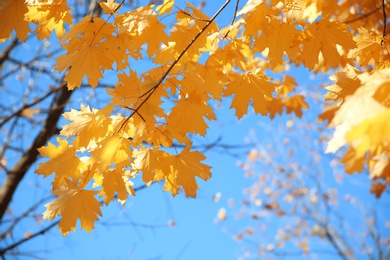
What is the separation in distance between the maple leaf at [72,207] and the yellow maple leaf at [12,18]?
931 millimetres

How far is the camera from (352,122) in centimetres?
85

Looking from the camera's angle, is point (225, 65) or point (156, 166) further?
point (225, 65)

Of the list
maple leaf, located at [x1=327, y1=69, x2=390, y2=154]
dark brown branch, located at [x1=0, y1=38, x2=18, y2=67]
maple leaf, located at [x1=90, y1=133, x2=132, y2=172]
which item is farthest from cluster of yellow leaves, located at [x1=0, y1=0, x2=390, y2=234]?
dark brown branch, located at [x1=0, y1=38, x2=18, y2=67]

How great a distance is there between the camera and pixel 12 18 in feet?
5.99

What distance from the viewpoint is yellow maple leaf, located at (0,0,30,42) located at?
70.6 inches

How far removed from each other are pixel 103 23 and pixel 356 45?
132cm

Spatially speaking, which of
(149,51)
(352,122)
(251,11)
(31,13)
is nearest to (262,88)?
(251,11)

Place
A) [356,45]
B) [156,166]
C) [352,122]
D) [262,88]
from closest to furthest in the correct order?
[352,122] < [156,166] < [356,45] < [262,88]

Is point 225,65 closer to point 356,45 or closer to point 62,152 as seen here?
point 356,45

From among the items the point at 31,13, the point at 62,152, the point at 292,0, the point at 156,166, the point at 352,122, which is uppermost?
the point at 31,13

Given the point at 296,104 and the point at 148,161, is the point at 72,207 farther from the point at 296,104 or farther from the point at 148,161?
the point at 296,104

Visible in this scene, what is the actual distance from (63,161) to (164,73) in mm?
660

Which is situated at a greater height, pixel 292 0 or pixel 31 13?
pixel 31 13

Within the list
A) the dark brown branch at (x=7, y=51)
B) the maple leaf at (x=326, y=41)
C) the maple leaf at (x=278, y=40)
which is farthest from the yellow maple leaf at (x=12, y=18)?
the dark brown branch at (x=7, y=51)
